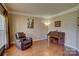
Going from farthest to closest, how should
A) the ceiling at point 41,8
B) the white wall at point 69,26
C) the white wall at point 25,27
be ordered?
the white wall at point 69,26
the white wall at point 25,27
the ceiling at point 41,8

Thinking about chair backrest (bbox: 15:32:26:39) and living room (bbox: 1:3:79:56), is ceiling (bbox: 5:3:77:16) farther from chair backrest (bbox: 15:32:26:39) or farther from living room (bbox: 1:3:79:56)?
chair backrest (bbox: 15:32:26:39)

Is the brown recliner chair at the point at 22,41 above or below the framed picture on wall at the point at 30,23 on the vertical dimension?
below

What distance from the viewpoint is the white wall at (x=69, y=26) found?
4.11m

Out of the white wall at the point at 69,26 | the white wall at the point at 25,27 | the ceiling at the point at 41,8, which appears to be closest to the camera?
the ceiling at the point at 41,8

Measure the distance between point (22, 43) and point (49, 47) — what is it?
1261 mm

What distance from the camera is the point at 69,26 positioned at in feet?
14.3

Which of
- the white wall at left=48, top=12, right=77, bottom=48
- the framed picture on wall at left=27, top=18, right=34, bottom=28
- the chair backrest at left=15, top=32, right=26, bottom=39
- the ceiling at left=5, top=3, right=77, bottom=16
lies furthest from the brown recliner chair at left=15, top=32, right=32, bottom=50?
the white wall at left=48, top=12, right=77, bottom=48

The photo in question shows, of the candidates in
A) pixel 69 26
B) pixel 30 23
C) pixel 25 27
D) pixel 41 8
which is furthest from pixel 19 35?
pixel 69 26

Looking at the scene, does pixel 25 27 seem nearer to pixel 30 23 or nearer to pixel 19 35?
pixel 30 23

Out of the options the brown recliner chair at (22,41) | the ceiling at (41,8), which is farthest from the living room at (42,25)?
the brown recliner chair at (22,41)

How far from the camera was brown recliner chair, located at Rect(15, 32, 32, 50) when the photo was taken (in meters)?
3.70

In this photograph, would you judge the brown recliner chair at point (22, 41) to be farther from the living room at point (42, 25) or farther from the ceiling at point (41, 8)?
the ceiling at point (41, 8)

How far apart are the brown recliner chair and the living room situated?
0.34 ft

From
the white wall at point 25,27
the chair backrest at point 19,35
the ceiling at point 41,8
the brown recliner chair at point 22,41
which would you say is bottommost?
the brown recliner chair at point 22,41
